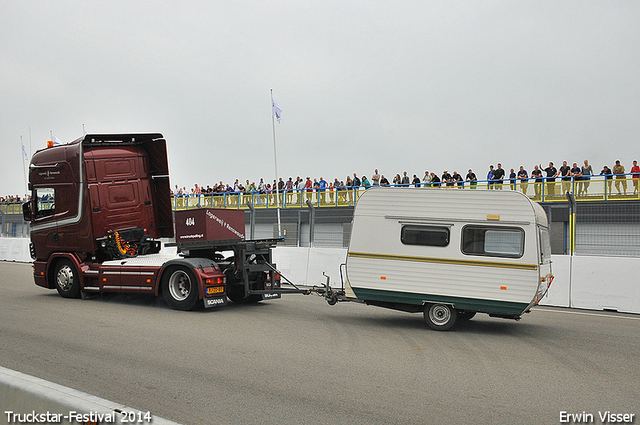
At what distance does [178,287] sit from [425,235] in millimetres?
5277

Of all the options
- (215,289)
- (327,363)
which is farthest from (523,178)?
(327,363)

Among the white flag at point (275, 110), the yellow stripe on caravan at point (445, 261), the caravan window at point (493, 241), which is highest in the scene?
the white flag at point (275, 110)

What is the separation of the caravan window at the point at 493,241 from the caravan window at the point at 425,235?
35 centimetres

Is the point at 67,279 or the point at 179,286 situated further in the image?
the point at 67,279

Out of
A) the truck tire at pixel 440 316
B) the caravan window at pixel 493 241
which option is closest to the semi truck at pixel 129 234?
the truck tire at pixel 440 316

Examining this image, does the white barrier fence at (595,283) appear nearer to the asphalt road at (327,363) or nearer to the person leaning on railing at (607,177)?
the asphalt road at (327,363)

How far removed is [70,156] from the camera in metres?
12.7

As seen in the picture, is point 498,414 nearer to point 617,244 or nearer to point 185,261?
point 185,261

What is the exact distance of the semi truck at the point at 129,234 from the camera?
454 inches

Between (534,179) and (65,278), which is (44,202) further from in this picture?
(534,179)

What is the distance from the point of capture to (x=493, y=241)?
946 centimetres

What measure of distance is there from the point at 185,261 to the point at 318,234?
7083 millimetres

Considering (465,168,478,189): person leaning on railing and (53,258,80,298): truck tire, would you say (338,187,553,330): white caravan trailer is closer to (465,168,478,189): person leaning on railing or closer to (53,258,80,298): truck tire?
(53,258,80,298): truck tire

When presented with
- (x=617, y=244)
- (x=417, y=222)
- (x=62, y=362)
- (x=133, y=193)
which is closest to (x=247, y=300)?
(x=133, y=193)
